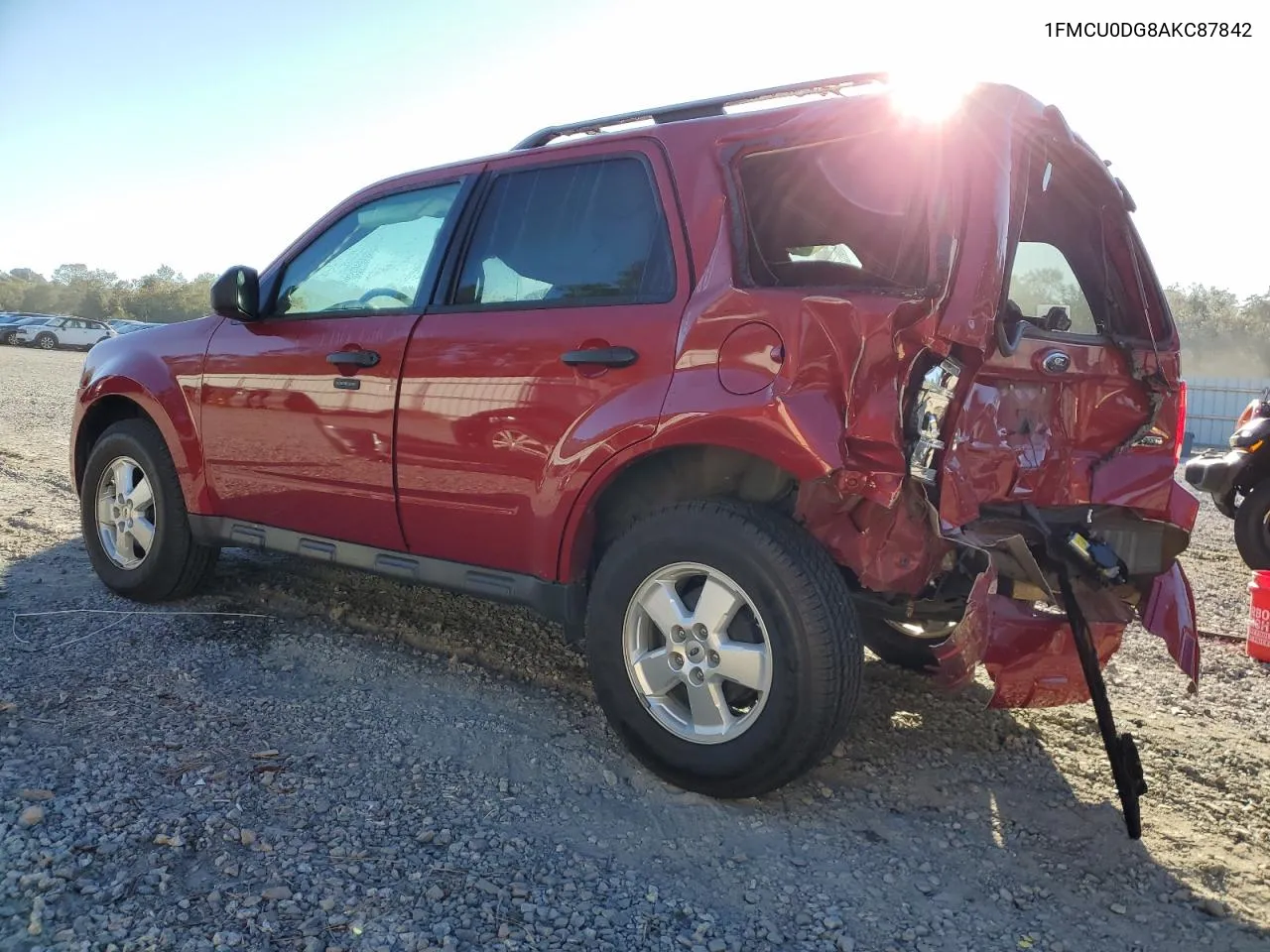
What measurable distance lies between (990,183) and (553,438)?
1475 mm

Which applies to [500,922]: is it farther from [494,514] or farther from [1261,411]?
[1261,411]

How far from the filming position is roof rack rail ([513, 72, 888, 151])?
2947mm

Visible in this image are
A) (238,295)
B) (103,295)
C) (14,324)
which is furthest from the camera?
(103,295)

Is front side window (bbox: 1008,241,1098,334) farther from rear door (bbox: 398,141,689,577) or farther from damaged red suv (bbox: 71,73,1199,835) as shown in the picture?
rear door (bbox: 398,141,689,577)

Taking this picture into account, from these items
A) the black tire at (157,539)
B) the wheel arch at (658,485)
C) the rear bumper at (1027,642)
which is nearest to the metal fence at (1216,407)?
the rear bumper at (1027,642)

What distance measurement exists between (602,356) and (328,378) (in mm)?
1310

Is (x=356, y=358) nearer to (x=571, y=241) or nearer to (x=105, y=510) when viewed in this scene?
(x=571, y=241)

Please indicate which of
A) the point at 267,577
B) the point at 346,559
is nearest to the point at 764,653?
the point at 346,559

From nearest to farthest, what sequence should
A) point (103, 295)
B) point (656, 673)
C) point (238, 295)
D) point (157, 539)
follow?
point (656, 673) → point (238, 295) → point (157, 539) → point (103, 295)

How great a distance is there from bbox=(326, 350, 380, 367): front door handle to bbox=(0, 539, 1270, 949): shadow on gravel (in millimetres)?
1183

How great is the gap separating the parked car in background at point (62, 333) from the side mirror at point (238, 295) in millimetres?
36863

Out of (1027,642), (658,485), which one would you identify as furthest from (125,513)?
(1027,642)

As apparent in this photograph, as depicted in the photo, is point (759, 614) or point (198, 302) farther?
point (198, 302)

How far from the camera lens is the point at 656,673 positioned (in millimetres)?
2922
